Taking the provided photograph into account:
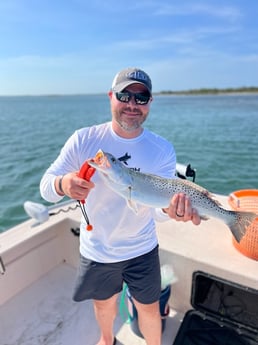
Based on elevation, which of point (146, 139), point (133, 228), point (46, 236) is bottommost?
point (46, 236)

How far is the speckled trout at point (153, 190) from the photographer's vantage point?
1681mm

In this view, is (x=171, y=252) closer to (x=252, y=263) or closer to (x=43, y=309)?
(x=252, y=263)

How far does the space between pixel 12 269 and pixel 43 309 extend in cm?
54

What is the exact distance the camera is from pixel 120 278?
2154mm

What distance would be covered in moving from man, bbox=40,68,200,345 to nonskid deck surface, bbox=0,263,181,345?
781mm

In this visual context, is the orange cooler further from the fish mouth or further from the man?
the fish mouth

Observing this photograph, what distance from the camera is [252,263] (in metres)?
2.51

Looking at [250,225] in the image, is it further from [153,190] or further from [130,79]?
[130,79]

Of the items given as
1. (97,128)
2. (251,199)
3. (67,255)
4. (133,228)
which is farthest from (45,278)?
(251,199)

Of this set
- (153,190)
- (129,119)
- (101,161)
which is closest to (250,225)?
(153,190)

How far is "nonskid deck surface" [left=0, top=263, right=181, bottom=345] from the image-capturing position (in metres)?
2.69

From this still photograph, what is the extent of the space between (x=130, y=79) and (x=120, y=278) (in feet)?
4.82

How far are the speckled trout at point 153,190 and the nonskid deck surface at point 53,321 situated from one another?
1.50 metres

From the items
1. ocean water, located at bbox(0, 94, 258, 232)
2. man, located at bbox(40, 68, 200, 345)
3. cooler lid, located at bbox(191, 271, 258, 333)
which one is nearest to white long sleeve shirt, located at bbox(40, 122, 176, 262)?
man, located at bbox(40, 68, 200, 345)
